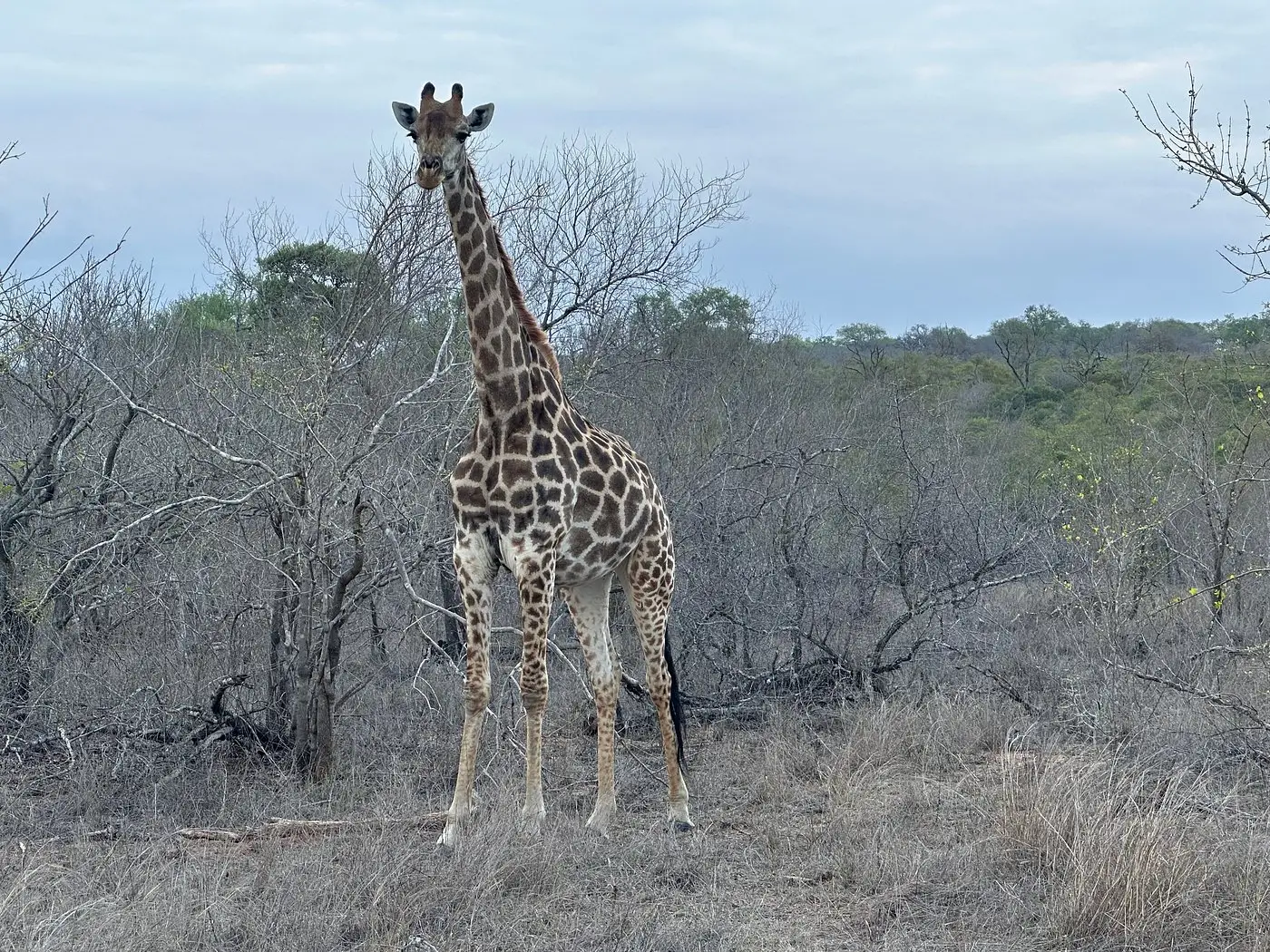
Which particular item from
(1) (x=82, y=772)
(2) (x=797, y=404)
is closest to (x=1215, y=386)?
(2) (x=797, y=404)

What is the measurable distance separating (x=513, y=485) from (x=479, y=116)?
1660mm

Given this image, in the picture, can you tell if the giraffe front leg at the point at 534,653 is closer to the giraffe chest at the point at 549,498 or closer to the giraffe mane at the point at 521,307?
the giraffe chest at the point at 549,498

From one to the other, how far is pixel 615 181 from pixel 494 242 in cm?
547

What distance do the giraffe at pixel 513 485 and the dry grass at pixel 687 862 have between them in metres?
0.37

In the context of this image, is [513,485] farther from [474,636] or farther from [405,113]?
[405,113]

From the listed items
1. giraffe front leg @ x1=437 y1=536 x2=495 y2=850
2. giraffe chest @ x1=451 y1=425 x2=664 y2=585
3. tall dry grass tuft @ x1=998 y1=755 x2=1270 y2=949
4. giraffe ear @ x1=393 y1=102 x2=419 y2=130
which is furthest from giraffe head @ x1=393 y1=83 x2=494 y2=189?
tall dry grass tuft @ x1=998 y1=755 x2=1270 y2=949

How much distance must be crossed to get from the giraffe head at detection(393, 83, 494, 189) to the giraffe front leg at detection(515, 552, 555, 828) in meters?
1.79

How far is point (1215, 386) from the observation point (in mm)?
16031

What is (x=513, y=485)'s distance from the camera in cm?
577

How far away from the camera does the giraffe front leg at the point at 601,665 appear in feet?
20.4

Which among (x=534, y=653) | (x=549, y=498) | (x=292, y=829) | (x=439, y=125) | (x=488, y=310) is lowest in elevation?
(x=292, y=829)

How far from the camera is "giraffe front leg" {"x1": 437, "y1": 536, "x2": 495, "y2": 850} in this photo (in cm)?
575

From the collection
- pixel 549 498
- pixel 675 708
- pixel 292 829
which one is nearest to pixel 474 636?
pixel 549 498

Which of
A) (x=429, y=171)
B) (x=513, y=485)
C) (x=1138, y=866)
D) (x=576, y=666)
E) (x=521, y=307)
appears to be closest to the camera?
(x=1138, y=866)
